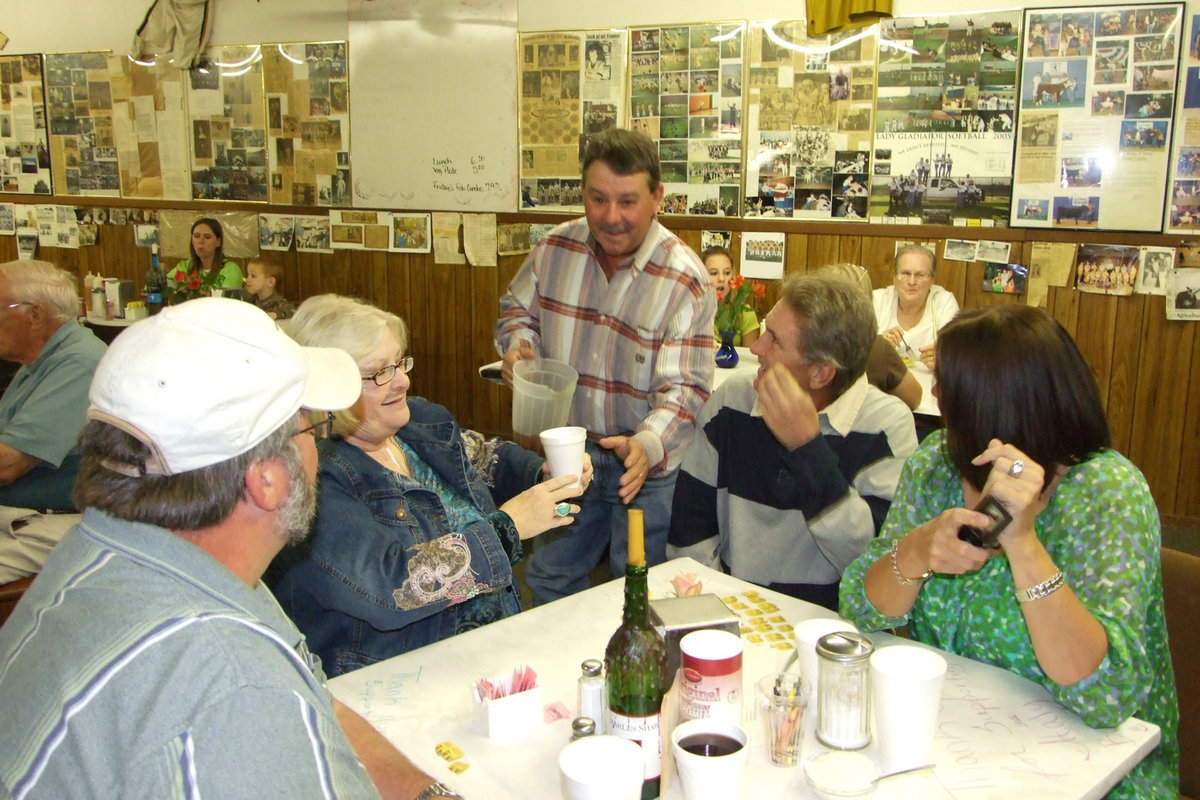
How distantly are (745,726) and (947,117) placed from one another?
442 cm

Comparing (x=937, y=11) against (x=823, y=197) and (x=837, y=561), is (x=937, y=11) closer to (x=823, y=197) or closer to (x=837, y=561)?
(x=823, y=197)

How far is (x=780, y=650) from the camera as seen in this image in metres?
1.75

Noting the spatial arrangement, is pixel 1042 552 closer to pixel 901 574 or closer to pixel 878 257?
pixel 901 574

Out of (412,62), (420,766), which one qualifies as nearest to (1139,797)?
(420,766)

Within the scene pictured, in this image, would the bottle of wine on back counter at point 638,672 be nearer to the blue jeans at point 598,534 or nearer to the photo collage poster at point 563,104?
the blue jeans at point 598,534

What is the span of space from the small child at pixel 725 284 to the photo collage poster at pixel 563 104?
1.10 m

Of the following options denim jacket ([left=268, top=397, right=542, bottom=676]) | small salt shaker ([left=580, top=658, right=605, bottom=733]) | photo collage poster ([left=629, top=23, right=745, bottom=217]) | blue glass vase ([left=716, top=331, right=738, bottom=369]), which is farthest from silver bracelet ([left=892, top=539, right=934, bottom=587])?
photo collage poster ([left=629, top=23, right=745, bottom=217])

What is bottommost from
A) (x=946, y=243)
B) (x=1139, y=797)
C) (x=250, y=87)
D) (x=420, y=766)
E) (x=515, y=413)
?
(x=1139, y=797)

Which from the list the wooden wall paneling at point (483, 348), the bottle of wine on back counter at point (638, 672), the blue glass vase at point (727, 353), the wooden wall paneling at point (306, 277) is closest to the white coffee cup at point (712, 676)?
the bottle of wine on back counter at point (638, 672)

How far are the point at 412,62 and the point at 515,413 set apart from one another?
4380mm

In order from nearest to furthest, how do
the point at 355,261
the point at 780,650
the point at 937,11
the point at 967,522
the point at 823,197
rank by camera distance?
the point at 967,522, the point at 780,650, the point at 937,11, the point at 823,197, the point at 355,261

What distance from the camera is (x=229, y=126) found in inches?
280

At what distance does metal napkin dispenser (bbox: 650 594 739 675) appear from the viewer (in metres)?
1.50

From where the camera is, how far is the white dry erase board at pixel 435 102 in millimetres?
6148
